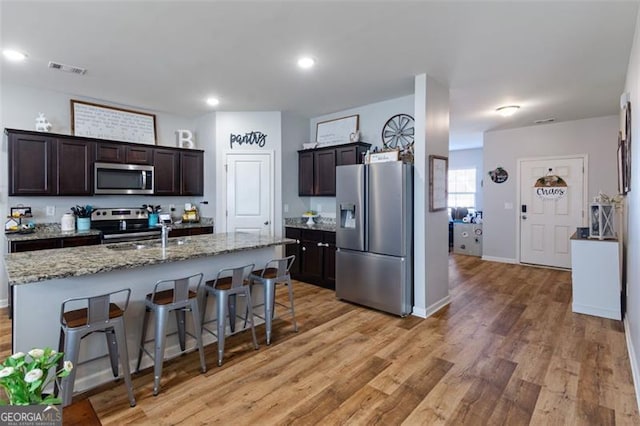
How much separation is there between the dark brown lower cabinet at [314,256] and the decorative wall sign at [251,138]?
145 centimetres

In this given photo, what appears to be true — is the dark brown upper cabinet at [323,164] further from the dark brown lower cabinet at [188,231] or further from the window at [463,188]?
the window at [463,188]

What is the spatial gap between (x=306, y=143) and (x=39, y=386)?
493 centimetres

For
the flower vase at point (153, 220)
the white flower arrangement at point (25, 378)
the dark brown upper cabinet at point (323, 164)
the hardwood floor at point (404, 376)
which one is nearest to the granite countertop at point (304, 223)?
the dark brown upper cabinet at point (323, 164)

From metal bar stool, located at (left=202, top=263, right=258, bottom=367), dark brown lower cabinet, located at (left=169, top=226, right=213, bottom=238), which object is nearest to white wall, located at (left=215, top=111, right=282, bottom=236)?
dark brown lower cabinet, located at (left=169, top=226, right=213, bottom=238)

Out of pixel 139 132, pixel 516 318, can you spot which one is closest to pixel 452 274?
pixel 516 318

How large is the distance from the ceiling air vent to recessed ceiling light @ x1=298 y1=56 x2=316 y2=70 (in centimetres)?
228

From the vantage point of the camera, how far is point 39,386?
36.0 inches

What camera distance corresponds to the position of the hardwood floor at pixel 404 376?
2.03m

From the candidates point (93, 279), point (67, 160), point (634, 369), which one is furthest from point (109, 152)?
point (634, 369)

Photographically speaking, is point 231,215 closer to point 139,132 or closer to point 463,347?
point 139,132

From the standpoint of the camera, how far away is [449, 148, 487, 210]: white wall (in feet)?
29.1

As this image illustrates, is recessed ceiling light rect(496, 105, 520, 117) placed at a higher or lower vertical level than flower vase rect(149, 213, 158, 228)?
higher

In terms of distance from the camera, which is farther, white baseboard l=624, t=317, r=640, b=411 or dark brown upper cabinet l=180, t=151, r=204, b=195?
dark brown upper cabinet l=180, t=151, r=204, b=195

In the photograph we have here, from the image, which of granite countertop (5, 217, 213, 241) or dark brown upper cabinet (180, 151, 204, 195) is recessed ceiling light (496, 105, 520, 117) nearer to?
dark brown upper cabinet (180, 151, 204, 195)
